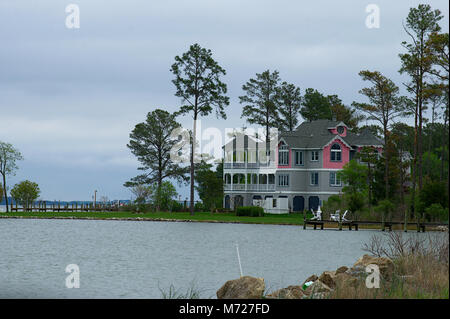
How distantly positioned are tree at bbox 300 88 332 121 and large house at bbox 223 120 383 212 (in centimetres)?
1331

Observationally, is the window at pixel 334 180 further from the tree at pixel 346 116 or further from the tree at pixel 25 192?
the tree at pixel 25 192

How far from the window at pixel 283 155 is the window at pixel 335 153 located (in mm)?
5011

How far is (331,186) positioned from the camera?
7475cm

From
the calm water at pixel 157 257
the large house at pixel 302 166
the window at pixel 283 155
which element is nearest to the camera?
the calm water at pixel 157 257

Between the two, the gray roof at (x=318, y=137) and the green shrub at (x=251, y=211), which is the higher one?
the gray roof at (x=318, y=137)

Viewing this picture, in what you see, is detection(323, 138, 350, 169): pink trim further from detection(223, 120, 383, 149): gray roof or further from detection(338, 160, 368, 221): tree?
detection(338, 160, 368, 221): tree

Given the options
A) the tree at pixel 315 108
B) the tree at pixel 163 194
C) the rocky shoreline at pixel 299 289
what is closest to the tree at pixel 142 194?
the tree at pixel 163 194

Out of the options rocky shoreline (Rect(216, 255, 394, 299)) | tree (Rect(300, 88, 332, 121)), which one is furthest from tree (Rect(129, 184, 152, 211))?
rocky shoreline (Rect(216, 255, 394, 299))

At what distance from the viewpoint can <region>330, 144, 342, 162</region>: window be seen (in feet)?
248

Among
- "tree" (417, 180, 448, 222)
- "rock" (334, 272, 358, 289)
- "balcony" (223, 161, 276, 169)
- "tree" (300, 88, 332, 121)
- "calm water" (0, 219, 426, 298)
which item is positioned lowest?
"calm water" (0, 219, 426, 298)

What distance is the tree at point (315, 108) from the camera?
93.0 m

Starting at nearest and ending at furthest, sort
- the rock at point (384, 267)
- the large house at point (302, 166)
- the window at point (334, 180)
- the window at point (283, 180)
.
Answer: the rock at point (384, 267), the window at point (334, 180), the large house at point (302, 166), the window at point (283, 180)

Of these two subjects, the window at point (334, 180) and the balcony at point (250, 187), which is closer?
the window at point (334, 180)

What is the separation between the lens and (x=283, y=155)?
77.4 meters
